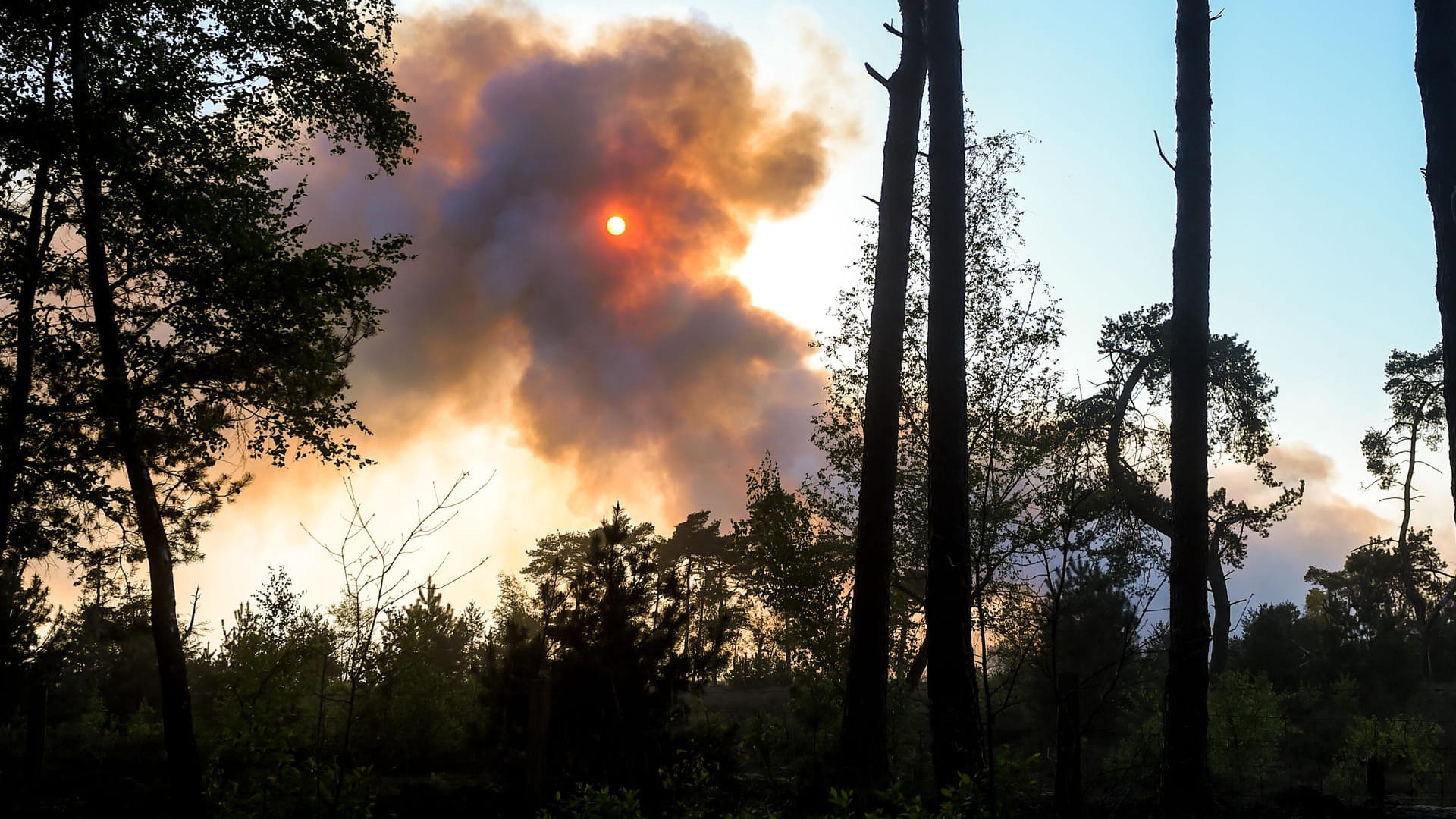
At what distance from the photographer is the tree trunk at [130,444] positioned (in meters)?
10.7

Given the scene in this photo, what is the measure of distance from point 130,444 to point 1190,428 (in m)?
11.7

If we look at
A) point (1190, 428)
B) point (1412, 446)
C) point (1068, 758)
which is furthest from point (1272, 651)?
point (1068, 758)

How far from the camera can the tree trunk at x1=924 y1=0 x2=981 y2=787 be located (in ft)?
22.9

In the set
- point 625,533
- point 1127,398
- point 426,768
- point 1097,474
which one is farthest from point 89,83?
point 1127,398

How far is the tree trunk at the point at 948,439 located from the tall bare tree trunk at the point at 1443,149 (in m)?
3.43

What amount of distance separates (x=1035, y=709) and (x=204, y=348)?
78.8 ft

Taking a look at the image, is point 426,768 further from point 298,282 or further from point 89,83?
point 89,83

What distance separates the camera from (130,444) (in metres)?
11.0

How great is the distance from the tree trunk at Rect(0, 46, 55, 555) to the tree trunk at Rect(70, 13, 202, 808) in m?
0.42

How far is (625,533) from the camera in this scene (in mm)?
10406

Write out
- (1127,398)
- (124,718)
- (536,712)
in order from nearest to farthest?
(536,712) → (1127,398) → (124,718)

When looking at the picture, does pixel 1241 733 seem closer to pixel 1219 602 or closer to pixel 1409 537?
pixel 1219 602

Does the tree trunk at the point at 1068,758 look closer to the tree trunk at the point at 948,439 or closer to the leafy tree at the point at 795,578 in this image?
the tree trunk at the point at 948,439

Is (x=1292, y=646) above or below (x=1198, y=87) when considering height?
below
